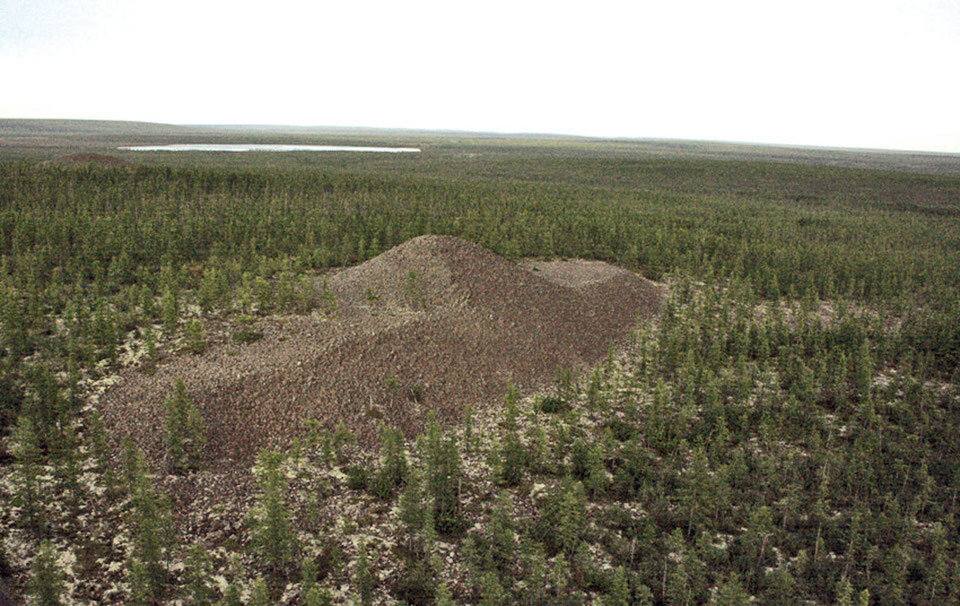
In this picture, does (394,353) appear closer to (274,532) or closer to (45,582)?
(274,532)

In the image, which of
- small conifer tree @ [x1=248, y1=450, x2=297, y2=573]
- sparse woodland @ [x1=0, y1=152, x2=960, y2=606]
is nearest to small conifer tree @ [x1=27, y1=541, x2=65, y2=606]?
sparse woodland @ [x1=0, y1=152, x2=960, y2=606]

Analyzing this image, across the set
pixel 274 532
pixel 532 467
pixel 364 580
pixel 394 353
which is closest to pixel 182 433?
pixel 274 532

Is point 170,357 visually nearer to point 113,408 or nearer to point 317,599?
point 113,408

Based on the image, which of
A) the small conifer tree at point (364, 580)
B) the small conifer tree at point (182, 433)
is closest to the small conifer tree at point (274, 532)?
the small conifer tree at point (364, 580)

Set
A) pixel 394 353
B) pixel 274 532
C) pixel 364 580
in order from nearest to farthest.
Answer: pixel 364 580
pixel 274 532
pixel 394 353

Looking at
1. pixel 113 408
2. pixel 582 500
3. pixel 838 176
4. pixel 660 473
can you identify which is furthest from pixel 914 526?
pixel 838 176
